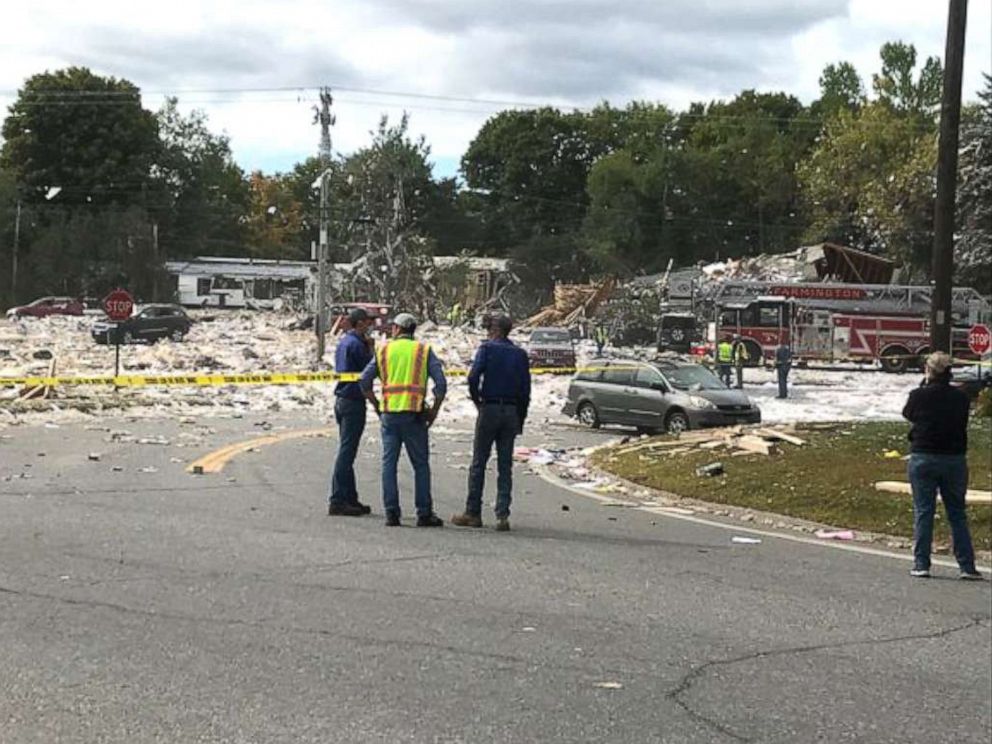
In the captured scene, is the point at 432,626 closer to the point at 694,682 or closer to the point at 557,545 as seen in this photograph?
the point at 694,682

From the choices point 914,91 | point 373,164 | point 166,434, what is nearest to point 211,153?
point 373,164

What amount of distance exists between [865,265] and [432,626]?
5643 cm

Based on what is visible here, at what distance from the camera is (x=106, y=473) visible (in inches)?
571

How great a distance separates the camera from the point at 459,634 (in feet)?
22.6

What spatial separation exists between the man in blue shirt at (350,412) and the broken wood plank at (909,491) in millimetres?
5441

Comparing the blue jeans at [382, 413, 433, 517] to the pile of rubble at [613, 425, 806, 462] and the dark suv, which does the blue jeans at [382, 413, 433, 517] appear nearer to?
the pile of rubble at [613, 425, 806, 462]

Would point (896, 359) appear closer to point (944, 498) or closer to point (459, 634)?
point (944, 498)

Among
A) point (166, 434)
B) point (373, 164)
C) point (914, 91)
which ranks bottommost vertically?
point (166, 434)

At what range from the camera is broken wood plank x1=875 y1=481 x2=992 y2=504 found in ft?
39.2

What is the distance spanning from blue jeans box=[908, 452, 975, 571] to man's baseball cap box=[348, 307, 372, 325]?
5.05m

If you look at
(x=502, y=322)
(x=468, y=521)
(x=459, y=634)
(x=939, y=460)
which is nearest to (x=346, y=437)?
(x=468, y=521)

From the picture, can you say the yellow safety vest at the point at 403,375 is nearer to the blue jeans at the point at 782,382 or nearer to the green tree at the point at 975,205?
the blue jeans at the point at 782,382

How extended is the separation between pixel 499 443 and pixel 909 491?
4.60m

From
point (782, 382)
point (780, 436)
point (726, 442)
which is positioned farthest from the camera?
point (782, 382)
